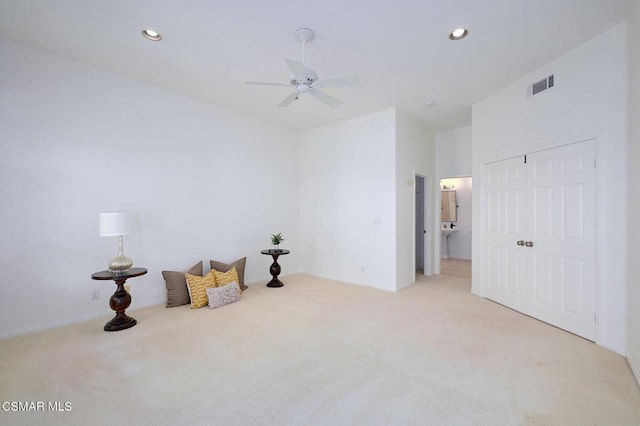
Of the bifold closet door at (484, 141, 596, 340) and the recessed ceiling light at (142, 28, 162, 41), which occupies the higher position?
the recessed ceiling light at (142, 28, 162, 41)

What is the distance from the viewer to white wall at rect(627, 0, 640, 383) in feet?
8.09

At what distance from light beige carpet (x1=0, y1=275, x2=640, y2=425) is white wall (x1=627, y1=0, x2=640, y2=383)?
272mm

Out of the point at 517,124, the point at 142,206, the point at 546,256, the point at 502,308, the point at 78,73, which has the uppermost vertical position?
the point at 78,73

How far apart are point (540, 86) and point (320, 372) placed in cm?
423

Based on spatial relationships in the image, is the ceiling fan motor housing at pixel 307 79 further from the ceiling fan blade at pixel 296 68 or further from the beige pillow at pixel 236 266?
the beige pillow at pixel 236 266

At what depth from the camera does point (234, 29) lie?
9.29 ft

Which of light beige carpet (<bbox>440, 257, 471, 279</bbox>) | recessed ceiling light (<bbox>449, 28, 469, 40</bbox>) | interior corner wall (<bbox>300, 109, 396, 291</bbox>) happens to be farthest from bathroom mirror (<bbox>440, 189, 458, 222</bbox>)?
recessed ceiling light (<bbox>449, 28, 469, 40</bbox>)

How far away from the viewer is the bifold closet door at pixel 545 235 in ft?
10.3

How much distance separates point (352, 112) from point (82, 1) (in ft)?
12.6

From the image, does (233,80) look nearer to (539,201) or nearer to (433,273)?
(539,201)

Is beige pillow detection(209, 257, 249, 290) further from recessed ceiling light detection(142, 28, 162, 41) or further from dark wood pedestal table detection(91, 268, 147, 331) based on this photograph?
recessed ceiling light detection(142, 28, 162, 41)

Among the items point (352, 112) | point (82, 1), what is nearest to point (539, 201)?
point (352, 112)

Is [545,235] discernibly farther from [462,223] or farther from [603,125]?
[462,223]

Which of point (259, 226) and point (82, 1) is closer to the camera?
point (82, 1)
